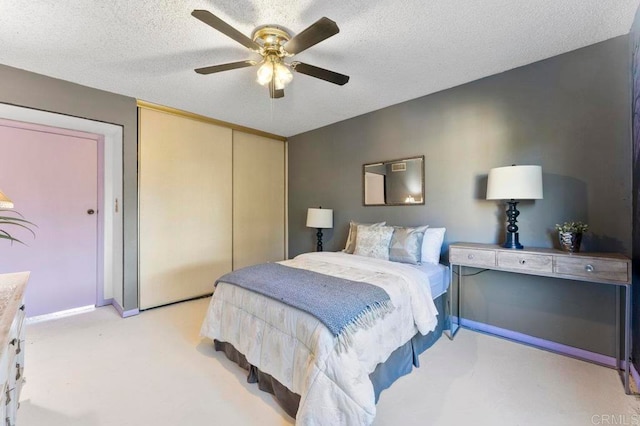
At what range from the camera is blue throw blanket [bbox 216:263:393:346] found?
1.57m

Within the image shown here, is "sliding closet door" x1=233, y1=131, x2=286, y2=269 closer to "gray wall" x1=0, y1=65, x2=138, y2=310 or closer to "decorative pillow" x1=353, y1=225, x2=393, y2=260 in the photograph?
"gray wall" x1=0, y1=65, x2=138, y2=310

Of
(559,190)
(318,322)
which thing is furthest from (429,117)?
(318,322)

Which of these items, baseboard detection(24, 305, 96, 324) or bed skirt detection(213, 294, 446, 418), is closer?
bed skirt detection(213, 294, 446, 418)

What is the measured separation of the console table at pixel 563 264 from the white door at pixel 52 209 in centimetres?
431

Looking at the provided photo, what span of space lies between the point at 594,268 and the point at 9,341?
326cm

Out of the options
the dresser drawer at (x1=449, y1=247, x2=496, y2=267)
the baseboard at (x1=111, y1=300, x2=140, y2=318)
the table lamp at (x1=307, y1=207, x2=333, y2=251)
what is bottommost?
the baseboard at (x1=111, y1=300, x2=140, y2=318)

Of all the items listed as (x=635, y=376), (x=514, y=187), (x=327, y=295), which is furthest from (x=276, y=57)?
(x=635, y=376)

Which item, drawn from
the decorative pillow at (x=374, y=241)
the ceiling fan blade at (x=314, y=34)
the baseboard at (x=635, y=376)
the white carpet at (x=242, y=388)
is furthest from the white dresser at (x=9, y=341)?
the baseboard at (x=635, y=376)

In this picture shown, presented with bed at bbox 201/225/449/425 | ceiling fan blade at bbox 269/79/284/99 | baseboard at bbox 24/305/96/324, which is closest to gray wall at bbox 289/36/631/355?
bed at bbox 201/225/449/425

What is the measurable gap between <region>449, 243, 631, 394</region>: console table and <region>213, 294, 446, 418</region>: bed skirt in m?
0.82

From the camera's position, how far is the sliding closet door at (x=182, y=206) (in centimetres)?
334

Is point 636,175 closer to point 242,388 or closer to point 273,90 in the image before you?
point 273,90

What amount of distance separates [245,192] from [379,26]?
300cm

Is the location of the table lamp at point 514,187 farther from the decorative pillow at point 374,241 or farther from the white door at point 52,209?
the white door at point 52,209
